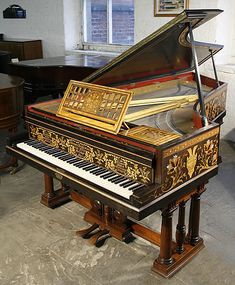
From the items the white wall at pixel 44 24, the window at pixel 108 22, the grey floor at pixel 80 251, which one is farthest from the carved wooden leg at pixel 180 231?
the white wall at pixel 44 24

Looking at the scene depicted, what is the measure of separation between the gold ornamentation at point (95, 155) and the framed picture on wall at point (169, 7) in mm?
3009

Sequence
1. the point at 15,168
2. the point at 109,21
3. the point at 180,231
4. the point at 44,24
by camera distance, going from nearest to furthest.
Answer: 1. the point at 180,231
2. the point at 15,168
3. the point at 109,21
4. the point at 44,24

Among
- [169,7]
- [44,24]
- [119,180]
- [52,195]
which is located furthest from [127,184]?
[44,24]

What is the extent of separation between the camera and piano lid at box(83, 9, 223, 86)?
207 cm

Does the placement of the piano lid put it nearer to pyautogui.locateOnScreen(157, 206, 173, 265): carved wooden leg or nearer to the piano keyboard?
the piano keyboard

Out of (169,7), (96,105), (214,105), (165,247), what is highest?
(169,7)

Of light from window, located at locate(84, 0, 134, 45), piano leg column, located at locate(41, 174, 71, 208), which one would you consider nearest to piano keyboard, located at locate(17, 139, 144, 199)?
piano leg column, located at locate(41, 174, 71, 208)

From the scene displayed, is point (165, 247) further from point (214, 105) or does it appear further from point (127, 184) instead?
point (214, 105)

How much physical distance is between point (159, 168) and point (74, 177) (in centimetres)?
51

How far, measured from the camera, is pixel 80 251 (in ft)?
8.43

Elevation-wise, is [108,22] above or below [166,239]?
above

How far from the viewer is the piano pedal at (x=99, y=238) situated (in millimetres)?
2629

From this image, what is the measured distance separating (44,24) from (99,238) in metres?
4.99

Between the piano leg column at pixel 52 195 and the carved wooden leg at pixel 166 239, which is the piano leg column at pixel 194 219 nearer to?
the carved wooden leg at pixel 166 239
